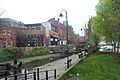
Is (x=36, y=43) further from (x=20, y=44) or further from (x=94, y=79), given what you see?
(x=94, y=79)

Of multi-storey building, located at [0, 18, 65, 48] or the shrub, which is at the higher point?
multi-storey building, located at [0, 18, 65, 48]

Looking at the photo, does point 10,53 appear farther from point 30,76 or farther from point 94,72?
point 30,76

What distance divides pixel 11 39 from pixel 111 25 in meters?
56.5

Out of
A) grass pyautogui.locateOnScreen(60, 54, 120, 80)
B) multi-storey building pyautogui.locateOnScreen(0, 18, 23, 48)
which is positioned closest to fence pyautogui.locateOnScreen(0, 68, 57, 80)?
grass pyautogui.locateOnScreen(60, 54, 120, 80)

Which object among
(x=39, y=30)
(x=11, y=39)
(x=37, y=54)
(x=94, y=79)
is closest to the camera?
(x=94, y=79)

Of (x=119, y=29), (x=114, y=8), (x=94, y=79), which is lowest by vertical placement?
(x=94, y=79)

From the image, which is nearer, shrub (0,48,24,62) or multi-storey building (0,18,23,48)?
shrub (0,48,24,62)

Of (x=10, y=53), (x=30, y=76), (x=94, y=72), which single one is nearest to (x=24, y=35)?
(x=10, y=53)

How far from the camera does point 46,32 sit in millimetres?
117625

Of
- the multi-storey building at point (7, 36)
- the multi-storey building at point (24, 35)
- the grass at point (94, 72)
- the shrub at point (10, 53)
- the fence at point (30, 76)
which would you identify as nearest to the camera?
the fence at point (30, 76)

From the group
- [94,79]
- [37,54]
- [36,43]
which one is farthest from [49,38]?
[94,79]

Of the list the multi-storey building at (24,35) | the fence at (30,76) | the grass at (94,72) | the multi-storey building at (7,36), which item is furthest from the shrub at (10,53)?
the fence at (30,76)

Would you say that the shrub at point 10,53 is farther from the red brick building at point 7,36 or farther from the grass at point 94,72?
the red brick building at point 7,36

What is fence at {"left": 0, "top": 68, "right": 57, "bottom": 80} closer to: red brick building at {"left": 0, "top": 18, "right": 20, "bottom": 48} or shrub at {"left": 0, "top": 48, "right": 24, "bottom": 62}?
shrub at {"left": 0, "top": 48, "right": 24, "bottom": 62}
